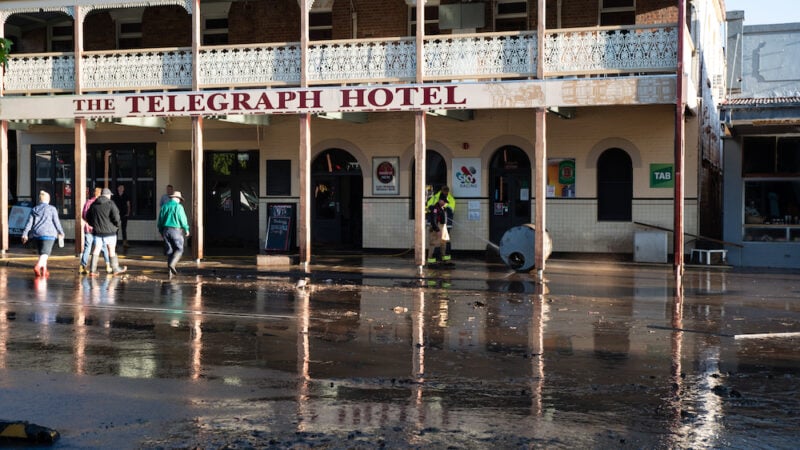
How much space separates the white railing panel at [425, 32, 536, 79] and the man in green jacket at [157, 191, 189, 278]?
6094 mm

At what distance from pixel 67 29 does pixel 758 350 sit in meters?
23.9

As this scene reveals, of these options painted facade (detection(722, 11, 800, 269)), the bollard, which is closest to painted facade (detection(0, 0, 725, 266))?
painted facade (detection(722, 11, 800, 269))

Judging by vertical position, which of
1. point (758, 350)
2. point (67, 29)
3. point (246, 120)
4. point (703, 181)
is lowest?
point (758, 350)

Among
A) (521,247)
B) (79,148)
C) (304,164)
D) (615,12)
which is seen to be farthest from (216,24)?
(521,247)

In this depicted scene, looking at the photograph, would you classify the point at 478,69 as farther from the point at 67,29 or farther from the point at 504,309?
the point at 67,29

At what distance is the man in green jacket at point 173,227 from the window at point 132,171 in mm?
8795

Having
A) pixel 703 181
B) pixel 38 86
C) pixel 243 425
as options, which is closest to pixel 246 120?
pixel 38 86

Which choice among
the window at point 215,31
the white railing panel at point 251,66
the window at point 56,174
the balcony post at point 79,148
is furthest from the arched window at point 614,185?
the window at point 56,174

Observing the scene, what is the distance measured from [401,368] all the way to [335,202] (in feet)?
57.3

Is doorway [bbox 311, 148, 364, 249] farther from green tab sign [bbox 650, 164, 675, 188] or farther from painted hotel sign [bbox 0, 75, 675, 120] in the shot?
green tab sign [bbox 650, 164, 675, 188]

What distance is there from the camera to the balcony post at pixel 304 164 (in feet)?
68.0

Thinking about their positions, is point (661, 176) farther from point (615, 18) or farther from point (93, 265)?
point (93, 265)

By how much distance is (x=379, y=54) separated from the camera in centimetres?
2097

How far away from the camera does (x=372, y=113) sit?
25.3m
